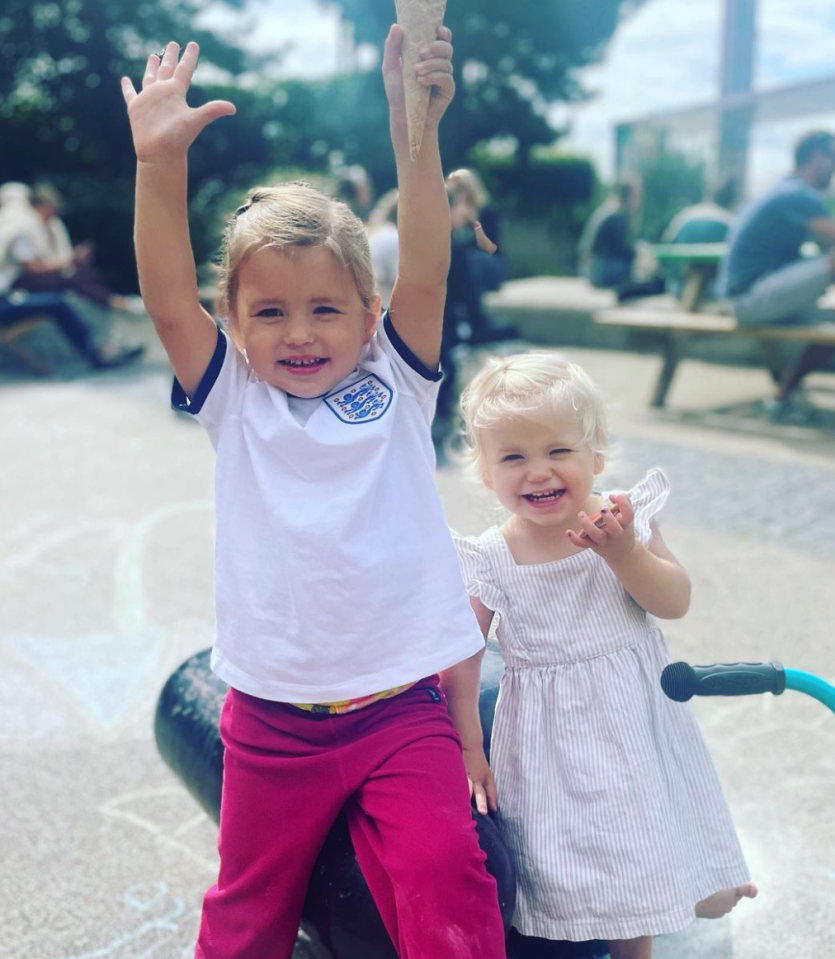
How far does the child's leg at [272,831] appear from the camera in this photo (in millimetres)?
1582

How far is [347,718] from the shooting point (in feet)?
5.21

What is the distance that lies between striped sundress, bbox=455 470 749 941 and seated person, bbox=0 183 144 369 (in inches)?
300

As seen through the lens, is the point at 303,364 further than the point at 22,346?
No

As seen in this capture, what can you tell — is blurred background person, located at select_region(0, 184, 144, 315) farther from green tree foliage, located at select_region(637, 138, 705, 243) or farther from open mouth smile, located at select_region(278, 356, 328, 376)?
green tree foliage, located at select_region(637, 138, 705, 243)

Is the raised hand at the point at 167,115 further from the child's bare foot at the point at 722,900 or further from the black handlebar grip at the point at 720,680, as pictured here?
the child's bare foot at the point at 722,900

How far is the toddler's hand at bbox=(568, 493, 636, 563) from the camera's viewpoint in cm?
150

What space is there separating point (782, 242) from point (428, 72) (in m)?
5.13

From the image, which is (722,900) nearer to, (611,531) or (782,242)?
(611,531)

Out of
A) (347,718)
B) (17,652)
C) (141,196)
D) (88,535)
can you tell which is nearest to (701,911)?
(347,718)

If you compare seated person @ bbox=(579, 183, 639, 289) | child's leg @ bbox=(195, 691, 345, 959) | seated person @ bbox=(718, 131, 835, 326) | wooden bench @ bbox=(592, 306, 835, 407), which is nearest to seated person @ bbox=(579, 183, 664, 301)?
seated person @ bbox=(579, 183, 639, 289)

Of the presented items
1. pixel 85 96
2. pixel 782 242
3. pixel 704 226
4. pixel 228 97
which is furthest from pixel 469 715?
pixel 85 96

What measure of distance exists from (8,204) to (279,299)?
8.57 m

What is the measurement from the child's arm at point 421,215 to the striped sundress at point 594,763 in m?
0.39

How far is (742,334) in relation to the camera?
240 inches
